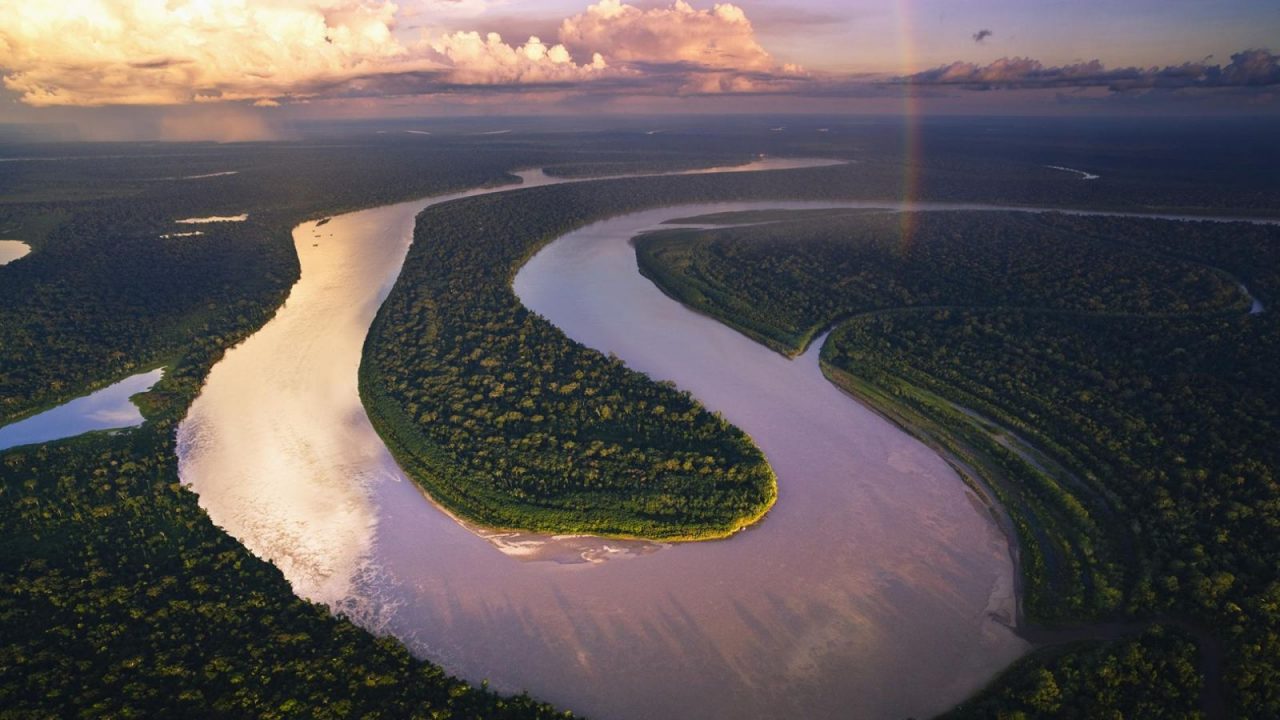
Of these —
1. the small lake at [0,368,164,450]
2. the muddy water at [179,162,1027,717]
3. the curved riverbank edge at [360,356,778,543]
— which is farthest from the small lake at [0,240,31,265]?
the curved riverbank edge at [360,356,778,543]

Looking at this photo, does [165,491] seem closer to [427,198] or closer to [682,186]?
[427,198]

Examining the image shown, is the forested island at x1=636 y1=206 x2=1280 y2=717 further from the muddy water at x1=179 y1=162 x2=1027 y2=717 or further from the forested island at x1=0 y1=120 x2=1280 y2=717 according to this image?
the muddy water at x1=179 y1=162 x2=1027 y2=717

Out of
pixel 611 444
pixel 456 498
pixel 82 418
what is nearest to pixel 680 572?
pixel 611 444

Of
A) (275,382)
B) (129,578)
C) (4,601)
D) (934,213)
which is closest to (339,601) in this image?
(129,578)

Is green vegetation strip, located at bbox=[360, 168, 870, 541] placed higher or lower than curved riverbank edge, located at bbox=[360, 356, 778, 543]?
higher

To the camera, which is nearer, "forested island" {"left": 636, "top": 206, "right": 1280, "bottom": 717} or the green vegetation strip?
"forested island" {"left": 636, "top": 206, "right": 1280, "bottom": 717}

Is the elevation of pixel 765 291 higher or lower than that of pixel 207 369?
higher
